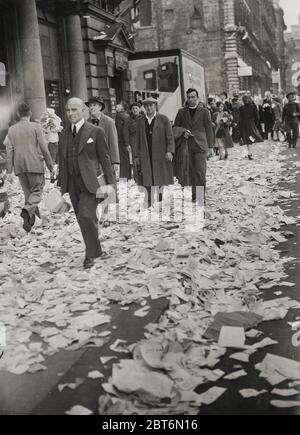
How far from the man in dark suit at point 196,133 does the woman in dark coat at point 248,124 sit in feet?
30.6

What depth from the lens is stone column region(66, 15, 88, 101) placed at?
22.3m

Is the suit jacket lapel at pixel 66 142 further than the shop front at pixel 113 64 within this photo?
No

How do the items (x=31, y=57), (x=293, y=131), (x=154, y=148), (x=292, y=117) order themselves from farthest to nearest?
(x=293, y=131) → (x=292, y=117) → (x=31, y=57) → (x=154, y=148)

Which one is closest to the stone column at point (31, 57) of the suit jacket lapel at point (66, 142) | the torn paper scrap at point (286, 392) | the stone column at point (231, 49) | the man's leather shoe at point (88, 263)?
the suit jacket lapel at point (66, 142)

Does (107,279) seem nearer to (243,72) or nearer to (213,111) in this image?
(213,111)

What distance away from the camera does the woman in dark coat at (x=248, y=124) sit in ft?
65.8

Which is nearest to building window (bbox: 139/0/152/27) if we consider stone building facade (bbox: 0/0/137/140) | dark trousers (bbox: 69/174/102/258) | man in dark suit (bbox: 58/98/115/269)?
stone building facade (bbox: 0/0/137/140)

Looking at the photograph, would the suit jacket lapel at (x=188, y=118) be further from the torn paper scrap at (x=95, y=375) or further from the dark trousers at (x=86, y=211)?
the torn paper scrap at (x=95, y=375)

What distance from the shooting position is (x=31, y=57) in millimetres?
18719

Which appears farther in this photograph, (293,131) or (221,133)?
(293,131)

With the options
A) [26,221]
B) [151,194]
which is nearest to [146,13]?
[151,194]

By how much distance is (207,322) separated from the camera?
510cm

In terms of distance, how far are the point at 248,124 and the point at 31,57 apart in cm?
743

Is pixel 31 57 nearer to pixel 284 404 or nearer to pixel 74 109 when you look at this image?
pixel 74 109
